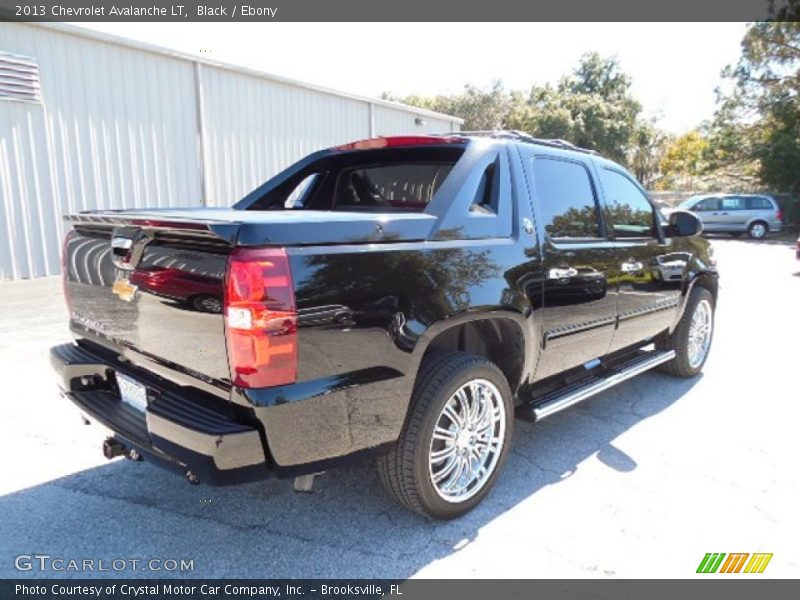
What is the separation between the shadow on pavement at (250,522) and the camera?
2.53 metres

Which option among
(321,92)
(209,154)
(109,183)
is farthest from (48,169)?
(321,92)

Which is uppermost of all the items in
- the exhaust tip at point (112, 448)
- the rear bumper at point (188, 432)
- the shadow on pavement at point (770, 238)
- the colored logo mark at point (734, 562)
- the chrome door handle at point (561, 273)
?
the chrome door handle at point (561, 273)

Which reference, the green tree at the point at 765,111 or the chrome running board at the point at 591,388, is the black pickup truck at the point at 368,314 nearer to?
the chrome running board at the point at 591,388

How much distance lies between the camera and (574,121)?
107ft

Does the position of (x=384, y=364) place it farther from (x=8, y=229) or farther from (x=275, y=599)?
(x=8, y=229)

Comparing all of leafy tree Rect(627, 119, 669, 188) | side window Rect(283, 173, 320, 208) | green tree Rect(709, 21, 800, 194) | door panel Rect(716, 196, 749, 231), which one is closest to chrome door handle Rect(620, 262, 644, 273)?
side window Rect(283, 173, 320, 208)

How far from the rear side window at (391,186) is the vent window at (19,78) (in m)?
7.13

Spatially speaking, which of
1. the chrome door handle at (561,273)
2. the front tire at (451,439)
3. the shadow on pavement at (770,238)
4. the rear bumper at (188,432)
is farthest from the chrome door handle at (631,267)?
the shadow on pavement at (770,238)

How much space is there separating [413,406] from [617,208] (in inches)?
94.5

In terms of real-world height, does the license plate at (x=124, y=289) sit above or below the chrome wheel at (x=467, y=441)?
above

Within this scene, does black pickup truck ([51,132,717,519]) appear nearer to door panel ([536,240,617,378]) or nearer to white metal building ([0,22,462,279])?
door panel ([536,240,617,378])

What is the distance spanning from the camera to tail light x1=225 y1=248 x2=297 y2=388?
2012 mm

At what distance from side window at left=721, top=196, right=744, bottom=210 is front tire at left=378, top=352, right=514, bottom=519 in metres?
22.6

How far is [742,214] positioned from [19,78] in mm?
22752
